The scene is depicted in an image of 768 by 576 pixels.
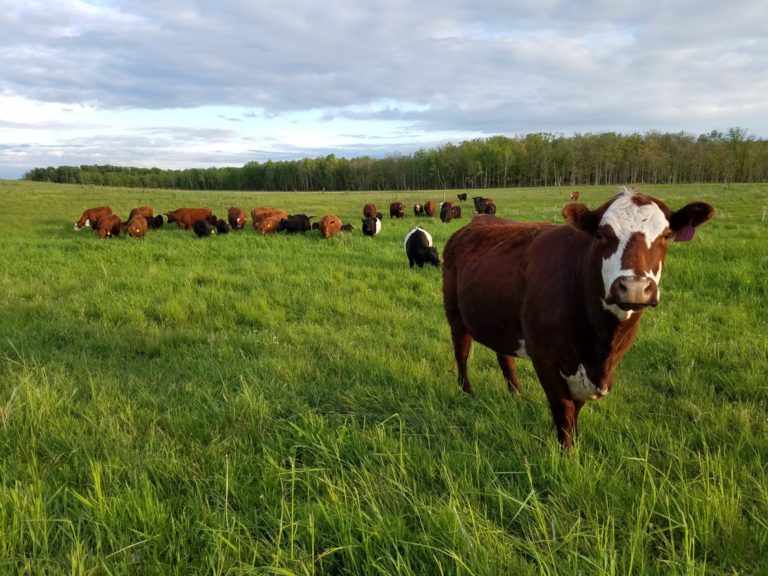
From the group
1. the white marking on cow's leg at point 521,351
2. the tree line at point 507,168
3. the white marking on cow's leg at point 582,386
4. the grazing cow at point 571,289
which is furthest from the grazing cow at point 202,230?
the tree line at point 507,168

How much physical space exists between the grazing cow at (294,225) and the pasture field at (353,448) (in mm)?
11259

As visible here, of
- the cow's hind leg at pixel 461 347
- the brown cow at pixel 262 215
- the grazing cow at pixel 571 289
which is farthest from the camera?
the brown cow at pixel 262 215

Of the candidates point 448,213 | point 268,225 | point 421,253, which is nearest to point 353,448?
point 421,253

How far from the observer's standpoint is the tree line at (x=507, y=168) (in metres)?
83.1

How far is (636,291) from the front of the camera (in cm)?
252

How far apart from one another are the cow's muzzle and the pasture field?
95 centimetres

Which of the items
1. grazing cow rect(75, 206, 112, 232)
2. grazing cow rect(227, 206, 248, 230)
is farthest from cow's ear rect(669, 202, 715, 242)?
grazing cow rect(75, 206, 112, 232)

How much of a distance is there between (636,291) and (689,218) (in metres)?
0.71

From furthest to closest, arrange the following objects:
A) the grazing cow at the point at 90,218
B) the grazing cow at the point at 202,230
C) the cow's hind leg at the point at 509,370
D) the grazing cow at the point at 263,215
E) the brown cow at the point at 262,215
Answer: the brown cow at the point at 262,215
the grazing cow at the point at 263,215
the grazing cow at the point at 90,218
the grazing cow at the point at 202,230
the cow's hind leg at the point at 509,370

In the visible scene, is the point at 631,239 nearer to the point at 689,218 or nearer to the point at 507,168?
the point at 689,218

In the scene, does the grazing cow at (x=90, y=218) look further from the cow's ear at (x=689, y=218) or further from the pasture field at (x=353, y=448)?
the cow's ear at (x=689, y=218)

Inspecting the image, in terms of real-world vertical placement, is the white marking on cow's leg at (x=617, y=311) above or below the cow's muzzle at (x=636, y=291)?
below

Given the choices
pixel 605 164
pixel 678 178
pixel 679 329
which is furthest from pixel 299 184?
pixel 679 329

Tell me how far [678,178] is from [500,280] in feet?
328
